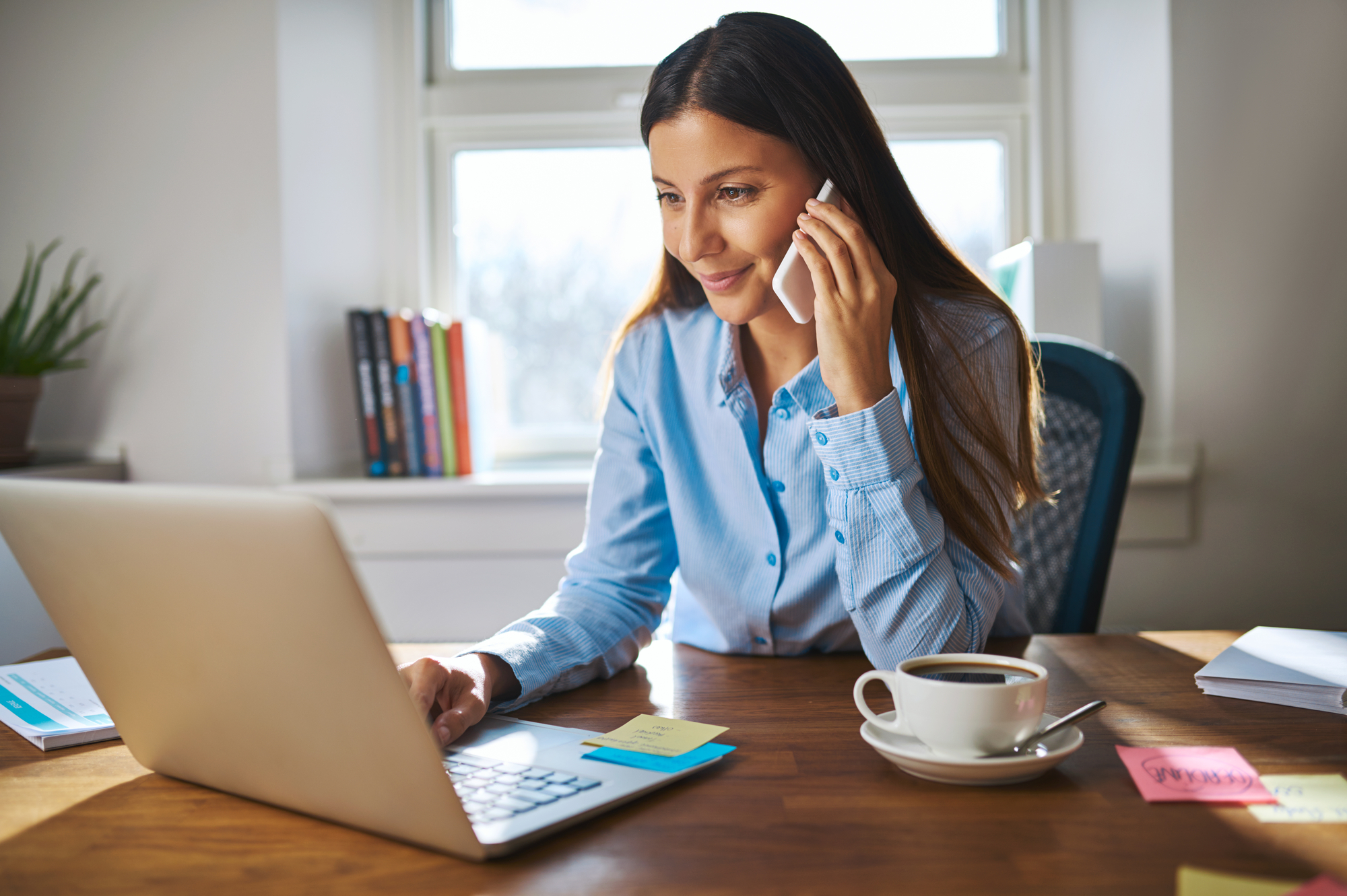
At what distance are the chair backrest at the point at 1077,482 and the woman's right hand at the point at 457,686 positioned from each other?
772 millimetres

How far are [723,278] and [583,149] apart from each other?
4.37 feet

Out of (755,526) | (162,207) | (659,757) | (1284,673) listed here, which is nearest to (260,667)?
(659,757)

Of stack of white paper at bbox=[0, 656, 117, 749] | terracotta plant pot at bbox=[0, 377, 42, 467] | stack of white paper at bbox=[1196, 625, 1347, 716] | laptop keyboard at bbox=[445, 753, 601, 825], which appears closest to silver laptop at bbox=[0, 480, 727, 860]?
laptop keyboard at bbox=[445, 753, 601, 825]

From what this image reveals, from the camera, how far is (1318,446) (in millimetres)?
1930

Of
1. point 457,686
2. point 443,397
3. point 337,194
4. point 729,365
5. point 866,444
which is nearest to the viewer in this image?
point 457,686

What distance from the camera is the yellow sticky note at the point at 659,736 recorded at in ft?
2.38

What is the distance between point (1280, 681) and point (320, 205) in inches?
77.3

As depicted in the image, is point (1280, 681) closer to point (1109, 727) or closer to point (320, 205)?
point (1109, 727)

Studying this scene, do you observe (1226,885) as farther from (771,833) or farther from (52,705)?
(52,705)

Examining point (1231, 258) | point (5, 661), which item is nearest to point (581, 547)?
point (5, 661)

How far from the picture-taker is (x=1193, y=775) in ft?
2.16

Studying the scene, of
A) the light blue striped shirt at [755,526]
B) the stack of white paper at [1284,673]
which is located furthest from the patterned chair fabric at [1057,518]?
the stack of white paper at [1284,673]

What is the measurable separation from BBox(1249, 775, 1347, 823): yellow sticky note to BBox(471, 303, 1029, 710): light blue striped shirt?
14.2 inches

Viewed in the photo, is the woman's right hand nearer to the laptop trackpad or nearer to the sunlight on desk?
the laptop trackpad
